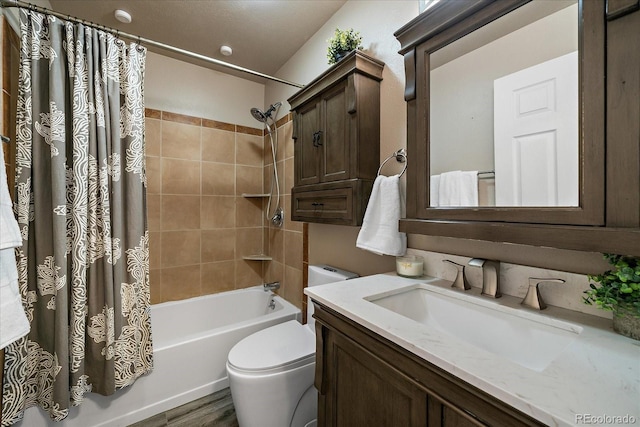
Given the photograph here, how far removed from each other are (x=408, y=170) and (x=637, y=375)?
76cm

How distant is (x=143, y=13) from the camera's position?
1.67m

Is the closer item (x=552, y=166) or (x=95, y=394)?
(x=552, y=166)

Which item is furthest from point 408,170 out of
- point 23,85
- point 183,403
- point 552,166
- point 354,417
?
point 183,403

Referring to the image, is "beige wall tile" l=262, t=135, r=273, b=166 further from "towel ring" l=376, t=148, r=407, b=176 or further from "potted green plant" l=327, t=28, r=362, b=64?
"towel ring" l=376, t=148, r=407, b=176

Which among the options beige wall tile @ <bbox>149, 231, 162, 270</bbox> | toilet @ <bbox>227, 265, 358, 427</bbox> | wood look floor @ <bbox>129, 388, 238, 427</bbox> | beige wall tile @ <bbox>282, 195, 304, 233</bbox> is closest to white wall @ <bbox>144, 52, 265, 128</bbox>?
beige wall tile @ <bbox>282, 195, 304, 233</bbox>

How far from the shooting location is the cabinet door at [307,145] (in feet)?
5.03

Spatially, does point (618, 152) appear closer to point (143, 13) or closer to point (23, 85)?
point (23, 85)

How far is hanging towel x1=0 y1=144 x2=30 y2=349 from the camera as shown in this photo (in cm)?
66

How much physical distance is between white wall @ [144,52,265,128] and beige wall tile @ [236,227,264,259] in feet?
3.49

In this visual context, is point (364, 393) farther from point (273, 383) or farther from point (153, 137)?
point (153, 137)

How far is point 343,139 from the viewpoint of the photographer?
4.40 ft

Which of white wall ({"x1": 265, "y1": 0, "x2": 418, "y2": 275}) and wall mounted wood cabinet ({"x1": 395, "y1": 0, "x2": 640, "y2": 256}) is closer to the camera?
wall mounted wood cabinet ({"x1": 395, "y1": 0, "x2": 640, "y2": 256})

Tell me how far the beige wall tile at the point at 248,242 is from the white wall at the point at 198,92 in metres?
1.06

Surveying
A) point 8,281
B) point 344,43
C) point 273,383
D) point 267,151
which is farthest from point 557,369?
point 267,151
